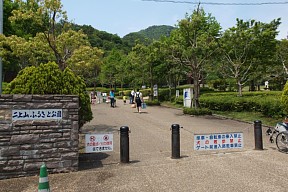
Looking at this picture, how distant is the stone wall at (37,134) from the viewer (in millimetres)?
5305

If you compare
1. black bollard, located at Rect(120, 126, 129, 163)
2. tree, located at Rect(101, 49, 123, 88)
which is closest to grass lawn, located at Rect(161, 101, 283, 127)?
black bollard, located at Rect(120, 126, 129, 163)

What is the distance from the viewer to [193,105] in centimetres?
1798

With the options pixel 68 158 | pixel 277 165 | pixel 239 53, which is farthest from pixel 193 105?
pixel 68 158

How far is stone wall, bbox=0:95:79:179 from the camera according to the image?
5305mm

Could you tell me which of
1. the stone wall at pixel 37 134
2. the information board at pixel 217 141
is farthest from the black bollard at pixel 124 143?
the information board at pixel 217 141

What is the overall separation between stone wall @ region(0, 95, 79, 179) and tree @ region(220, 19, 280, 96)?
46.9 ft

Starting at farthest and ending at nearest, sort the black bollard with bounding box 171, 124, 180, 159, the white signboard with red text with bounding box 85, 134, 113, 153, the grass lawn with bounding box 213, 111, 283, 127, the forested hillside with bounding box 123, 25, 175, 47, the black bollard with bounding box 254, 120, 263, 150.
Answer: the forested hillside with bounding box 123, 25, 175, 47 < the grass lawn with bounding box 213, 111, 283, 127 < the black bollard with bounding box 254, 120, 263, 150 < the black bollard with bounding box 171, 124, 180, 159 < the white signboard with red text with bounding box 85, 134, 113, 153

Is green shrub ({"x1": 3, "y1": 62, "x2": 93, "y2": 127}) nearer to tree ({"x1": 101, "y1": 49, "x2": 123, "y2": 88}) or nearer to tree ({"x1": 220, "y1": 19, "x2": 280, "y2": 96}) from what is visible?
tree ({"x1": 220, "y1": 19, "x2": 280, "y2": 96})

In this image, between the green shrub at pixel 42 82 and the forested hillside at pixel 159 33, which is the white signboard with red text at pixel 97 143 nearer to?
the green shrub at pixel 42 82

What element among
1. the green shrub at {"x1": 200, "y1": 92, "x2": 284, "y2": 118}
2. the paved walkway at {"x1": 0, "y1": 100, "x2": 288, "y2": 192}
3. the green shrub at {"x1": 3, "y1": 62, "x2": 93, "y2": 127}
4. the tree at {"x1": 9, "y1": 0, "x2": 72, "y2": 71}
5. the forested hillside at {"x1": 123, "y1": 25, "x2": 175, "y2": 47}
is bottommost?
the paved walkway at {"x1": 0, "y1": 100, "x2": 288, "y2": 192}

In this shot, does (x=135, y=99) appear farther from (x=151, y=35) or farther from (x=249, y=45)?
(x=151, y=35)

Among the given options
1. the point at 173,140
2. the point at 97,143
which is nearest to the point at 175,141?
the point at 173,140

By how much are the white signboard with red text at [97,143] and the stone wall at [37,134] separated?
1.76 ft

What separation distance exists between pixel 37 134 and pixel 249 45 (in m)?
17.0
